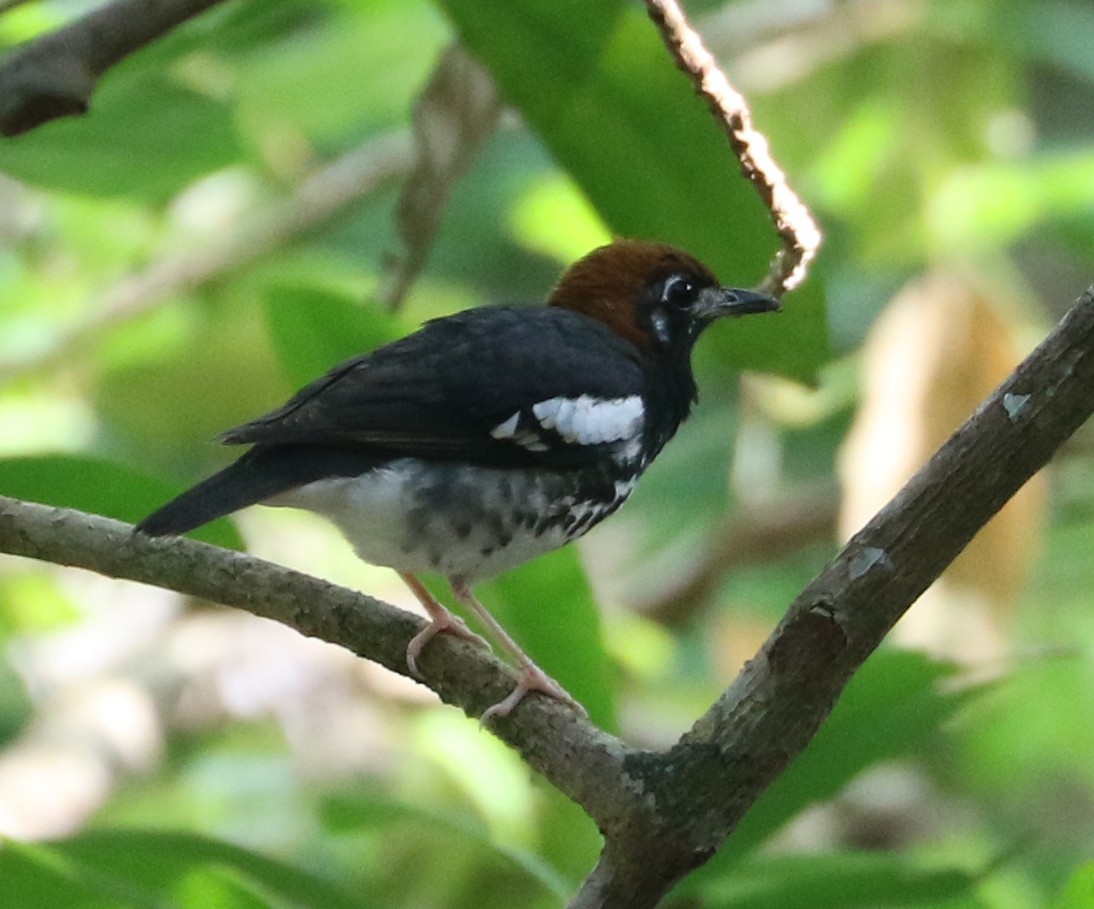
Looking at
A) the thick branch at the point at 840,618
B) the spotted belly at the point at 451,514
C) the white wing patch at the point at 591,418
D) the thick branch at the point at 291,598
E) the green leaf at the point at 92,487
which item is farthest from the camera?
the white wing patch at the point at 591,418

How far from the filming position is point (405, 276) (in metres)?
2.51

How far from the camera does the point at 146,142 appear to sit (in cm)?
257

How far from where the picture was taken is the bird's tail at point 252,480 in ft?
5.83

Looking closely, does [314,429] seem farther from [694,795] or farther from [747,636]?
[747,636]

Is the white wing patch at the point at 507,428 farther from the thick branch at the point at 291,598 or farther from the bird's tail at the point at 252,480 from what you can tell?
the thick branch at the point at 291,598

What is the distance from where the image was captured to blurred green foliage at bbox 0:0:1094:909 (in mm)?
2170

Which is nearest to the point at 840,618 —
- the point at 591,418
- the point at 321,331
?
the point at 591,418

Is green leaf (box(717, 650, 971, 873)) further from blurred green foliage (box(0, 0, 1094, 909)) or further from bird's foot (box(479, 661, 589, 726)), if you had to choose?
bird's foot (box(479, 661, 589, 726))

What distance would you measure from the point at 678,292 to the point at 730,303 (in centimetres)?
25

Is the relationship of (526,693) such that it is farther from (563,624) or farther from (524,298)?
(524,298)

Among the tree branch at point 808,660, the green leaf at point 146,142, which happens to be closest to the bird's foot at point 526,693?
the tree branch at point 808,660

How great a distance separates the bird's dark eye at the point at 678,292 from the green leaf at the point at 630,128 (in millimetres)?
346

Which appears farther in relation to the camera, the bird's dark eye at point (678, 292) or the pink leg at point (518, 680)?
the bird's dark eye at point (678, 292)

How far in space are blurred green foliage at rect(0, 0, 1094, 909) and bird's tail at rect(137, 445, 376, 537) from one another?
0.55ft
